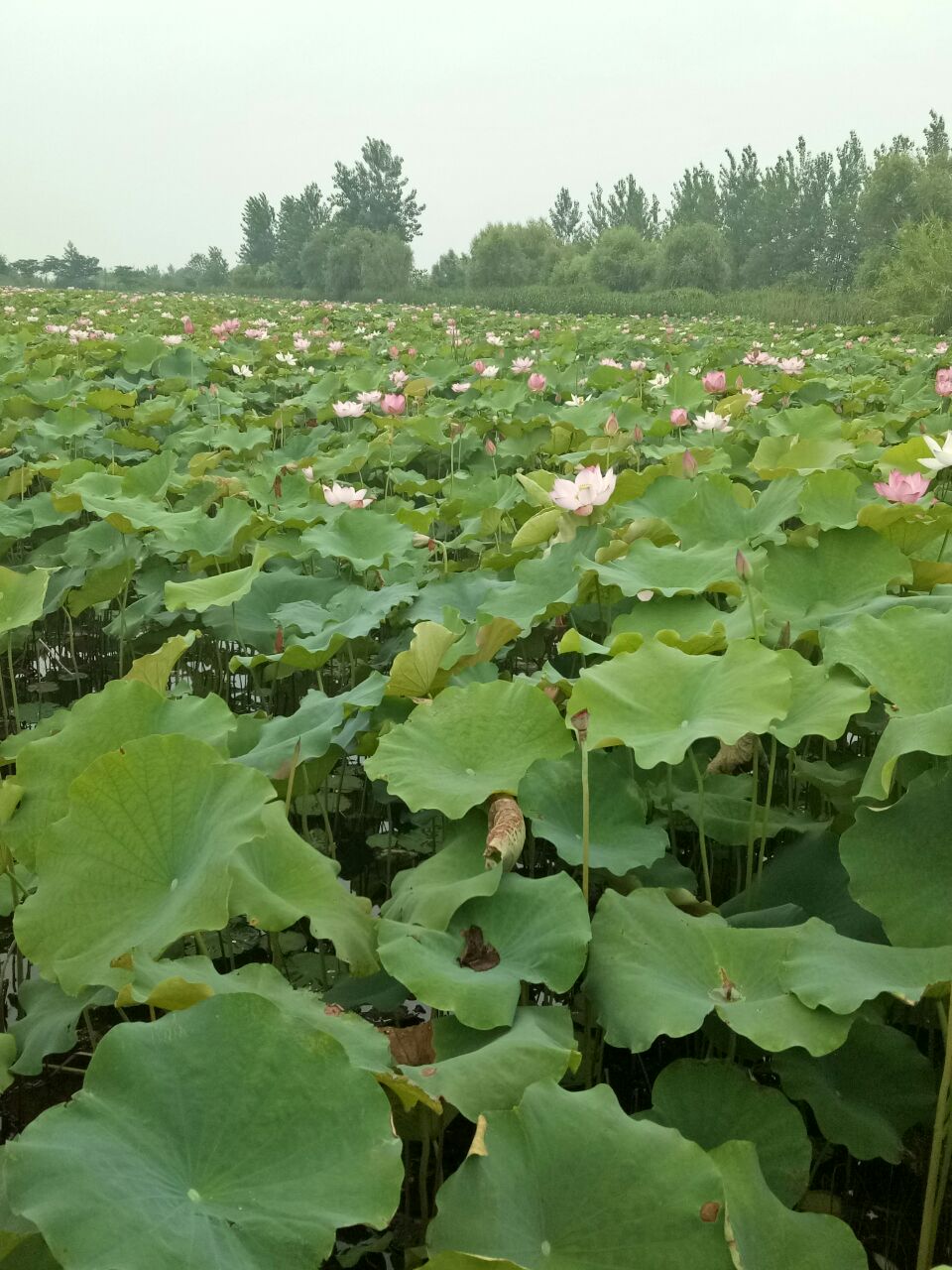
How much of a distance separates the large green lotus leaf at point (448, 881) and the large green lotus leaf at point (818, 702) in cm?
36

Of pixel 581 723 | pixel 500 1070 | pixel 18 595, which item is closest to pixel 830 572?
pixel 581 723

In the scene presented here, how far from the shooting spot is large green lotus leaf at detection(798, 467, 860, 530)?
168 cm

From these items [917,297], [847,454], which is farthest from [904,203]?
[847,454]

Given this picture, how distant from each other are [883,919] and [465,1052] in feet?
1.38

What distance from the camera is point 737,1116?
36.3 inches

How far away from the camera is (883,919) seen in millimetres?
966

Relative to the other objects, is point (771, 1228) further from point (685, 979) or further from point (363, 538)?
point (363, 538)

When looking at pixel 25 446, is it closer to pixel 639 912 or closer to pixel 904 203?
pixel 639 912

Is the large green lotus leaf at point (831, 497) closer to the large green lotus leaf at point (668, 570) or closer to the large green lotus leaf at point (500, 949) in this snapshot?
the large green lotus leaf at point (668, 570)

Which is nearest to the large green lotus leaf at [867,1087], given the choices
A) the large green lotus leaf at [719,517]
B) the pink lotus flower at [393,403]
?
the large green lotus leaf at [719,517]

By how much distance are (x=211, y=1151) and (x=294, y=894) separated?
14.9 inches

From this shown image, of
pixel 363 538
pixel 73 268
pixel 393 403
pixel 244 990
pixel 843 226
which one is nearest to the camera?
pixel 244 990

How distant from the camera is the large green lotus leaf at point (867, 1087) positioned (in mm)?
957

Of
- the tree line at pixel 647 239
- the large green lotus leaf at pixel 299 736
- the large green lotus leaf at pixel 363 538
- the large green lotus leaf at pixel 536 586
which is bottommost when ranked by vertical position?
the large green lotus leaf at pixel 299 736
